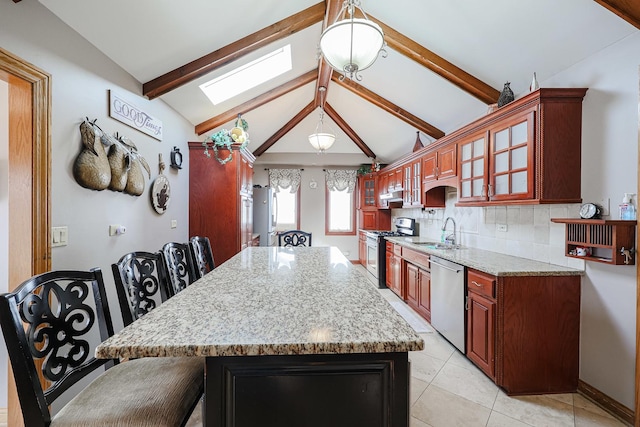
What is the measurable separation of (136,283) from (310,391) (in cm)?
111

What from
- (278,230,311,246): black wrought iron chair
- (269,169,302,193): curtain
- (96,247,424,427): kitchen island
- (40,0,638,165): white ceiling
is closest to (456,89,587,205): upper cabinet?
(40,0,638,165): white ceiling

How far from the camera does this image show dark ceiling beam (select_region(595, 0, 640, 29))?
1606mm

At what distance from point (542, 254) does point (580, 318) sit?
0.54 m

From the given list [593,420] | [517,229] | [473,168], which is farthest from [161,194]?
[593,420]

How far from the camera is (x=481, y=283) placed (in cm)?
231

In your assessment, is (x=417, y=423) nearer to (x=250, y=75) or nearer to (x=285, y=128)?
(x=250, y=75)

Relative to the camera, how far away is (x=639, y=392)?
65.6 inches

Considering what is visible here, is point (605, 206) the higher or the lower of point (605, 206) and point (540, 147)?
the lower

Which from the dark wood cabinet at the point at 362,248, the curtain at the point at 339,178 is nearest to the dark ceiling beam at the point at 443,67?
the dark wood cabinet at the point at 362,248

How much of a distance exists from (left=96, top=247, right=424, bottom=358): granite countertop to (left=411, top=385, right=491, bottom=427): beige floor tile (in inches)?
43.7

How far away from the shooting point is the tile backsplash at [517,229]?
2.28m

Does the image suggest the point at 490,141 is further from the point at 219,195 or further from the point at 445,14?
the point at 219,195

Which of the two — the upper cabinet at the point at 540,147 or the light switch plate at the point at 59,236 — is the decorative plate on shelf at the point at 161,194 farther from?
the upper cabinet at the point at 540,147

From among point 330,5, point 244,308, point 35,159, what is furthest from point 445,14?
point 35,159
